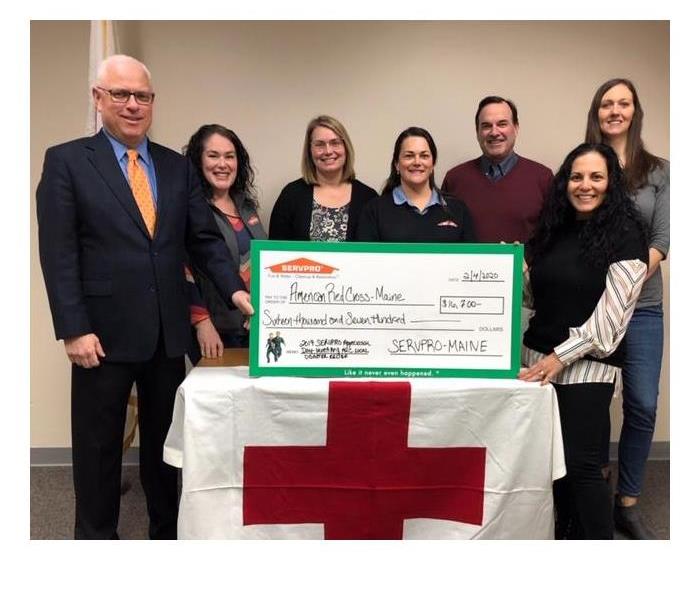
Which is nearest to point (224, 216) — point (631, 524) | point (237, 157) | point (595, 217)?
point (237, 157)

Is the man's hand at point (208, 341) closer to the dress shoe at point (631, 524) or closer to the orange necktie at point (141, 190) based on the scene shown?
the orange necktie at point (141, 190)

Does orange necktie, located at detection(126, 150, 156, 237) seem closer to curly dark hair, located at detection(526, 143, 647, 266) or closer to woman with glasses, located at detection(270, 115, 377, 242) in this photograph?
woman with glasses, located at detection(270, 115, 377, 242)

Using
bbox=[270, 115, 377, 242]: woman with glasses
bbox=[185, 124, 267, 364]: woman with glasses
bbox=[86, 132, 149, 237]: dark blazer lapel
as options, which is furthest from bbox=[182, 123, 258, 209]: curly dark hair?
bbox=[86, 132, 149, 237]: dark blazer lapel

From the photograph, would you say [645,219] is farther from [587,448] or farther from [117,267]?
[117,267]

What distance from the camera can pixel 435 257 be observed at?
1.65 metres

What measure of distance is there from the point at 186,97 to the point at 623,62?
186 centimetres

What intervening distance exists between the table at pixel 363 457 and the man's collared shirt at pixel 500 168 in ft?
2.84

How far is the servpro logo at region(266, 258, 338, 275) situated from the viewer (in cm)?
164

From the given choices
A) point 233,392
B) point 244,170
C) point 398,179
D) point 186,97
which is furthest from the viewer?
point 186,97

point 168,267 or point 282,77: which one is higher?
point 282,77

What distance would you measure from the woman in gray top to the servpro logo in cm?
107

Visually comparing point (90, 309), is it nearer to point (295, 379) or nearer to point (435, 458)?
point (295, 379)
